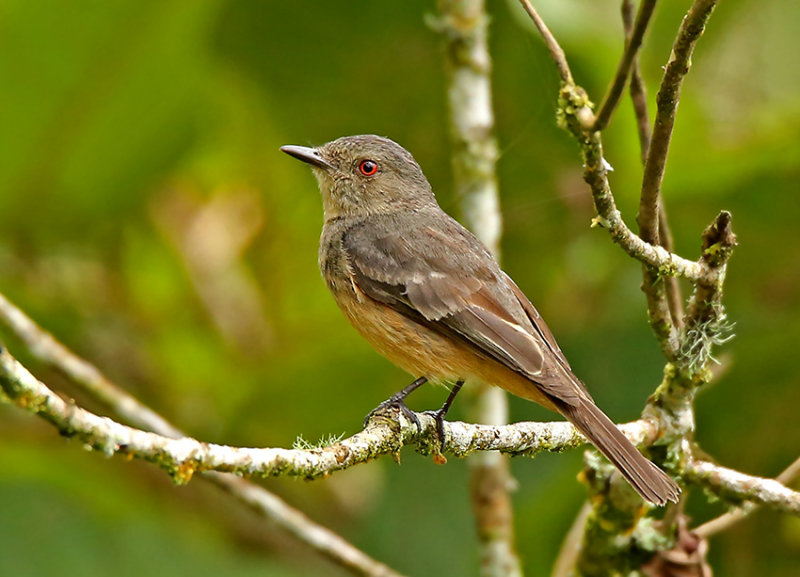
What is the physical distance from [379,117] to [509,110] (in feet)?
2.27

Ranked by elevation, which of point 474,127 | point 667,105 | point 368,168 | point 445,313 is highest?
point 474,127

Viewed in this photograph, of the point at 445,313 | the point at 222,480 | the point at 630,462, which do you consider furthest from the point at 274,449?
the point at 445,313

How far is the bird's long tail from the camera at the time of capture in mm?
3244

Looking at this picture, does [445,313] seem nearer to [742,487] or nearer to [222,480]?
[222,480]

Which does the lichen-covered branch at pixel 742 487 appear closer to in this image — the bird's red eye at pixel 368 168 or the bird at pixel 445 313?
the bird at pixel 445 313

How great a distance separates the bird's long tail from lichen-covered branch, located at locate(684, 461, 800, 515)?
0.85ft

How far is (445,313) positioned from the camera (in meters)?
4.02

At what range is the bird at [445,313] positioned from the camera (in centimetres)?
379

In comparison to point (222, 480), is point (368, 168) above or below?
above

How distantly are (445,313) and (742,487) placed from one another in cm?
119

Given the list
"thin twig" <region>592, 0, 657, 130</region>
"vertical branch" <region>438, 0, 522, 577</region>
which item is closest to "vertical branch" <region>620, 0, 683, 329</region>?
"thin twig" <region>592, 0, 657, 130</region>

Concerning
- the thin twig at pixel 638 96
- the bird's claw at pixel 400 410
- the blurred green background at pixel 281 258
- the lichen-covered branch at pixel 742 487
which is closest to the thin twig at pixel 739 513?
the lichen-covered branch at pixel 742 487

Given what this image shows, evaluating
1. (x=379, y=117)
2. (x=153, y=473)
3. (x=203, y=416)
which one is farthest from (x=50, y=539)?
(x=379, y=117)

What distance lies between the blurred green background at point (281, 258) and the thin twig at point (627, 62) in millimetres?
1976
